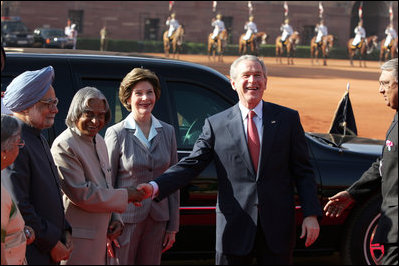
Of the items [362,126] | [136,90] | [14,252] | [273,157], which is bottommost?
[362,126]

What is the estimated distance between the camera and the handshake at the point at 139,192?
4.12 m

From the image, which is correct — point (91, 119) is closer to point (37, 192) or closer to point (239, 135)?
point (37, 192)

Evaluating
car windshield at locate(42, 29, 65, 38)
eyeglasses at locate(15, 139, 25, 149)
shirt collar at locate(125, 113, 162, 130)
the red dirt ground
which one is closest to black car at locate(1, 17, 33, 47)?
car windshield at locate(42, 29, 65, 38)

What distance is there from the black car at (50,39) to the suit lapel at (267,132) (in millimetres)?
32607

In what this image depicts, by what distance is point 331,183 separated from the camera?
5.60 meters

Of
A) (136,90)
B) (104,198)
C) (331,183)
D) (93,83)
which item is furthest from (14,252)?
(331,183)

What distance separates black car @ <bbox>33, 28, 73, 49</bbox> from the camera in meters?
36.3

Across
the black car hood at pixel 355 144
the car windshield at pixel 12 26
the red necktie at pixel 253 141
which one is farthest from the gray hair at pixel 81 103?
the car windshield at pixel 12 26

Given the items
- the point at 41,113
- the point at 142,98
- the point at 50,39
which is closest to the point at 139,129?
the point at 142,98

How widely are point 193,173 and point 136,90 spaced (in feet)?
2.28

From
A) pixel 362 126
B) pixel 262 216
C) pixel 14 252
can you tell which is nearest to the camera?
pixel 14 252

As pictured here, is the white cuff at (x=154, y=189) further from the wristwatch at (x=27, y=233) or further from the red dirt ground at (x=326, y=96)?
the red dirt ground at (x=326, y=96)

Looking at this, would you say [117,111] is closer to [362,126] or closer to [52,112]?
[52,112]

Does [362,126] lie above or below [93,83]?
below
